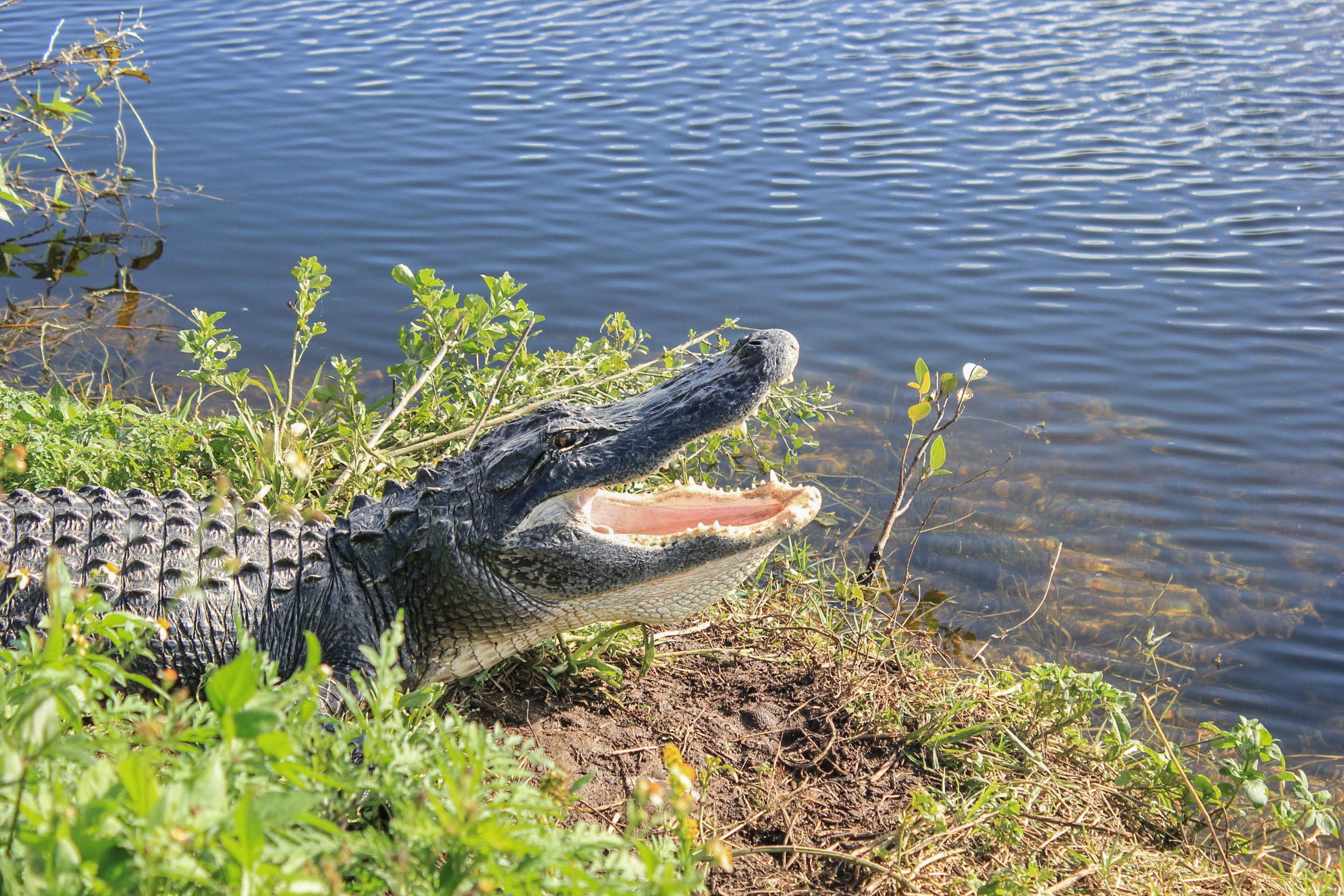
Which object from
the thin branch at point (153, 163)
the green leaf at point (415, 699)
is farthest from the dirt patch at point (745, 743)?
the thin branch at point (153, 163)

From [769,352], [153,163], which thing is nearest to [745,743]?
[769,352]

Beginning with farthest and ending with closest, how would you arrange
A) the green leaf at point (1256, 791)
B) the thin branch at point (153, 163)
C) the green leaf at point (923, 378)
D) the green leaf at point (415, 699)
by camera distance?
the thin branch at point (153, 163) → the green leaf at point (923, 378) → the green leaf at point (1256, 791) → the green leaf at point (415, 699)

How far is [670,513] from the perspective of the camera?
3047mm

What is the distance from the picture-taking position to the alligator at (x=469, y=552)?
274cm

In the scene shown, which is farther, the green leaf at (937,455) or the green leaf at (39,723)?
the green leaf at (937,455)

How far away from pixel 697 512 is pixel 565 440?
0.47m

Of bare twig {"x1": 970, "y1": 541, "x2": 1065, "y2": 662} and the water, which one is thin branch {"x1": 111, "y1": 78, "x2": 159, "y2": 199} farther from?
bare twig {"x1": 970, "y1": 541, "x2": 1065, "y2": 662}

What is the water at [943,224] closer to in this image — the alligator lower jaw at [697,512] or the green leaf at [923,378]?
the green leaf at [923,378]

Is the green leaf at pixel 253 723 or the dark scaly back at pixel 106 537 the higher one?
the green leaf at pixel 253 723

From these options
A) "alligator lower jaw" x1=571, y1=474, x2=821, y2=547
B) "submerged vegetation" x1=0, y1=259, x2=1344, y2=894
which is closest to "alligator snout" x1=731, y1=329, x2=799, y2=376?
"alligator lower jaw" x1=571, y1=474, x2=821, y2=547

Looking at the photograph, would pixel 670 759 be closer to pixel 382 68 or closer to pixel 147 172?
pixel 147 172

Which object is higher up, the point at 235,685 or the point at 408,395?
the point at 235,685

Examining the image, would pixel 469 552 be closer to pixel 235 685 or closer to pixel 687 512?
pixel 687 512

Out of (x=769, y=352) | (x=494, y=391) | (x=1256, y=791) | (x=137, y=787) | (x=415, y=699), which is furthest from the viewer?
(x=494, y=391)
